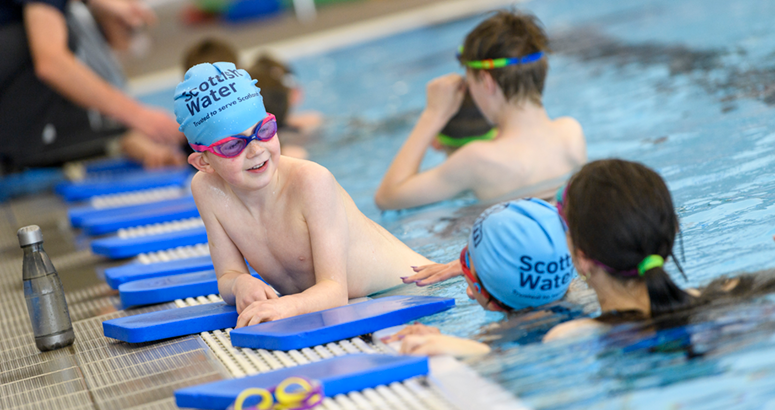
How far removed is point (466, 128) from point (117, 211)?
2274 millimetres

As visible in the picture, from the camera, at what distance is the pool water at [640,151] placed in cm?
199

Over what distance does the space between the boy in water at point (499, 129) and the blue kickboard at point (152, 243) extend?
3.17 ft

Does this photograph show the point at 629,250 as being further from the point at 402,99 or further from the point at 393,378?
the point at 402,99

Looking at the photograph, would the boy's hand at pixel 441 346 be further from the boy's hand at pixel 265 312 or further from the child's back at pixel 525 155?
the child's back at pixel 525 155

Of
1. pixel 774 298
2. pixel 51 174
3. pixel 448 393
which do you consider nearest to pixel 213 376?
pixel 448 393

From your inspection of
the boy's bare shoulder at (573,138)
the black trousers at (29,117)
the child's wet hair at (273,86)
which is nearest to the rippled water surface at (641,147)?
the boy's bare shoulder at (573,138)

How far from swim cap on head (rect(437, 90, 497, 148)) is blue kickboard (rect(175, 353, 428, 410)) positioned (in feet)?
7.97

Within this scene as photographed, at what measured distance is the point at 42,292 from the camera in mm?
2766

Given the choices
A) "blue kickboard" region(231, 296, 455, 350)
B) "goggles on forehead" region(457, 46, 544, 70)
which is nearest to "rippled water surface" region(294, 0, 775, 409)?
"blue kickboard" region(231, 296, 455, 350)

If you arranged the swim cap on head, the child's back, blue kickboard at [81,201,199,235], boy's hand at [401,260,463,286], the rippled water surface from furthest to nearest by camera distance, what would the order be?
1. blue kickboard at [81,201,199,235]
2. the swim cap on head
3. the child's back
4. boy's hand at [401,260,463,286]
5. the rippled water surface

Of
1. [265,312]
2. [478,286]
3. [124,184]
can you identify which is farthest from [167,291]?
[124,184]

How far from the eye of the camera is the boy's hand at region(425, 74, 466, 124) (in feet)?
13.1

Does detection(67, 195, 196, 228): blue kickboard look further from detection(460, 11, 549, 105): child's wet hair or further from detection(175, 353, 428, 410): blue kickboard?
detection(175, 353, 428, 410): blue kickboard

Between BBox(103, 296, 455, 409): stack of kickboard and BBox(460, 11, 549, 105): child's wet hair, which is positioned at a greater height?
BBox(460, 11, 549, 105): child's wet hair
